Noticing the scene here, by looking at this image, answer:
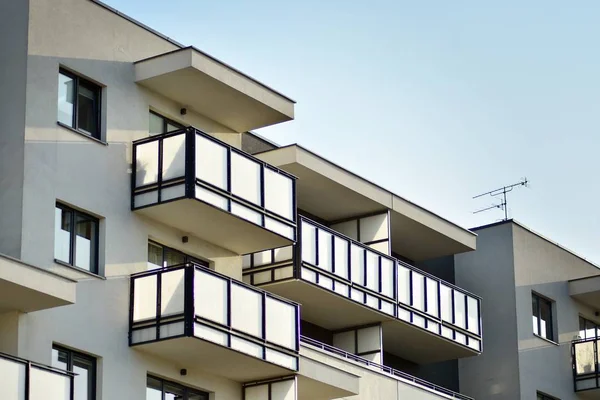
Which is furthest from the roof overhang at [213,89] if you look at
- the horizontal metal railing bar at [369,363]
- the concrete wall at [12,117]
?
the horizontal metal railing bar at [369,363]

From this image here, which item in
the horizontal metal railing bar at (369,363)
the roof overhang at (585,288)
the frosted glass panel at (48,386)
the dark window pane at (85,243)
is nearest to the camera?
the frosted glass panel at (48,386)

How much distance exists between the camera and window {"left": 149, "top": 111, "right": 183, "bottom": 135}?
4012 cm

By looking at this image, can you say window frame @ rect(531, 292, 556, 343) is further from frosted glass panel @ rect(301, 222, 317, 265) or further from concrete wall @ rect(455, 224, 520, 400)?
frosted glass panel @ rect(301, 222, 317, 265)

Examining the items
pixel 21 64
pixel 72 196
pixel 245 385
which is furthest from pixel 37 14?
pixel 245 385

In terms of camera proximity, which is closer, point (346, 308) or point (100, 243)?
point (100, 243)

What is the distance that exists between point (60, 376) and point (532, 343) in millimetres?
24674

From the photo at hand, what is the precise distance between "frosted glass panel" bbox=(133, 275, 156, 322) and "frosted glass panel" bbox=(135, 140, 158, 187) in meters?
2.49

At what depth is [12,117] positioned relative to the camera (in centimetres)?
3591

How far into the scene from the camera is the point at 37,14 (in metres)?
36.7

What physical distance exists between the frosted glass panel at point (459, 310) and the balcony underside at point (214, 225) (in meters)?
11.2

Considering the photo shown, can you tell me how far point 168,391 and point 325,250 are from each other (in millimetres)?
8466

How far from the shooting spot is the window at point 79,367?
35062 millimetres

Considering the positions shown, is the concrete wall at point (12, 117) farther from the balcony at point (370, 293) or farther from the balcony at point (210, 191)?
the balcony at point (370, 293)

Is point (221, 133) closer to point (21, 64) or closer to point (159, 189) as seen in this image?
point (159, 189)
